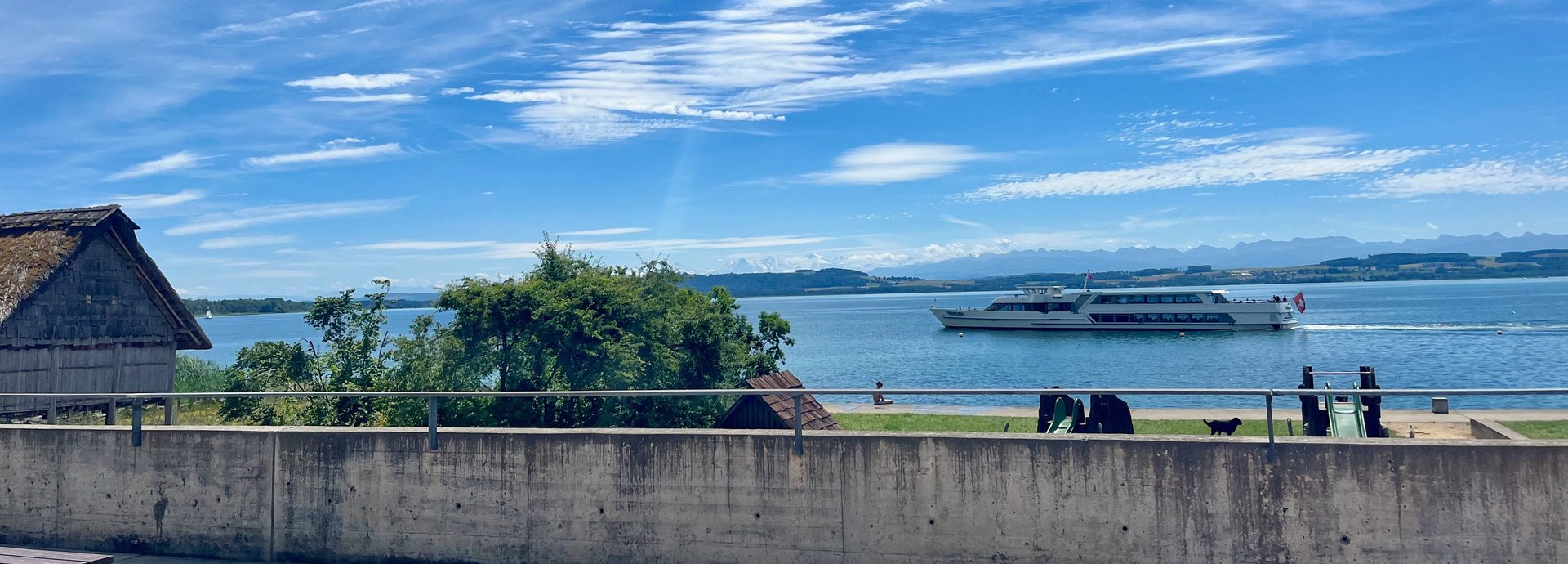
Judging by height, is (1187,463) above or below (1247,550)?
above

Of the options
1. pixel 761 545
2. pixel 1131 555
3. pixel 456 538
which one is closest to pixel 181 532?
pixel 456 538

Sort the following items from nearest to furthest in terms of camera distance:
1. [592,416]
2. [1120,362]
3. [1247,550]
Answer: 1. [1247,550]
2. [592,416]
3. [1120,362]

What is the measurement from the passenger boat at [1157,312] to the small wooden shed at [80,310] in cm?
8481

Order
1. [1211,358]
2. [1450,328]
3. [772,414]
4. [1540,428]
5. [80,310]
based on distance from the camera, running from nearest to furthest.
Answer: [772,414] < [1540,428] < [80,310] < [1211,358] < [1450,328]

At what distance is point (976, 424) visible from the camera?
2206 cm

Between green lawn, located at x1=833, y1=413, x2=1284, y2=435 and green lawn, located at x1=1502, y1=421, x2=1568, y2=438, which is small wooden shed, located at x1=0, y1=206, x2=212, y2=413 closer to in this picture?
green lawn, located at x1=833, y1=413, x2=1284, y2=435

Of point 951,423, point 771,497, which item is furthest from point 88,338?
point 771,497

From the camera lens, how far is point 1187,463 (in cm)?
758

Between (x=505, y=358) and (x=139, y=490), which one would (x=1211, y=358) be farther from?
(x=139, y=490)

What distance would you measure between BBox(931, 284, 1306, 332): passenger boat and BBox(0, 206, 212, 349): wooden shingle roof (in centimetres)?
8432

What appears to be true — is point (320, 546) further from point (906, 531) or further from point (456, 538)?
point (906, 531)

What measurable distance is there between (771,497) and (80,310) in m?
20.9

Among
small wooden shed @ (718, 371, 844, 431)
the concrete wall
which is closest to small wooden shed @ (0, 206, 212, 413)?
the concrete wall

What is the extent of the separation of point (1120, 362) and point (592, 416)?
179 ft
